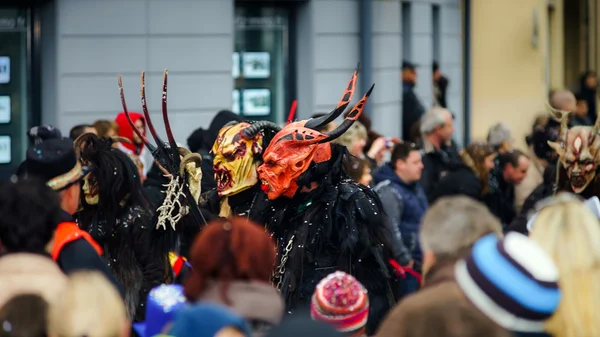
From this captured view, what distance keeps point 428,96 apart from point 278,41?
376 cm

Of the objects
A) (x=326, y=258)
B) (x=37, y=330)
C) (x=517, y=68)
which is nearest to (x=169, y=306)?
(x=37, y=330)

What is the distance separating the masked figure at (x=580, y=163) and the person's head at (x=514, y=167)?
4.20 meters

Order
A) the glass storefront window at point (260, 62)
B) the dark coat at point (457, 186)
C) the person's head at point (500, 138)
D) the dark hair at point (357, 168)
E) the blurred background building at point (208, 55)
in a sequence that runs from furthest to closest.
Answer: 1. the glass storefront window at point (260, 62)
2. the person's head at point (500, 138)
3. the blurred background building at point (208, 55)
4. the dark coat at point (457, 186)
5. the dark hair at point (357, 168)

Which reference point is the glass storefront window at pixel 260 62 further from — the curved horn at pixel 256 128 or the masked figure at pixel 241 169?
the masked figure at pixel 241 169

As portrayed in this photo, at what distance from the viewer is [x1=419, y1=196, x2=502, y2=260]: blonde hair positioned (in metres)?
4.58

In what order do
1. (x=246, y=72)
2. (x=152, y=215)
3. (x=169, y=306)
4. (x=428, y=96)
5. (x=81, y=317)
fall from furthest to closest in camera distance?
(x=428, y=96) < (x=246, y=72) < (x=152, y=215) < (x=169, y=306) < (x=81, y=317)

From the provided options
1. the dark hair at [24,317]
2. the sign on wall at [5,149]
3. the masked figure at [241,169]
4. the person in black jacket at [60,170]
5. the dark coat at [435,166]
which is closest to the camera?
the dark hair at [24,317]

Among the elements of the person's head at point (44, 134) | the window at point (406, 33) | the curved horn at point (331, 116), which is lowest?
the person's head at point (44, 134)

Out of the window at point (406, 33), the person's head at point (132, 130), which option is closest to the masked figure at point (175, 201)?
the person's head at point (132, 130)

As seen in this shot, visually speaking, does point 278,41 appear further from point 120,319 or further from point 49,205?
point 120,319

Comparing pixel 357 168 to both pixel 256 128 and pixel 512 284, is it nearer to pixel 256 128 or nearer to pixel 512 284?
pixel 256 128

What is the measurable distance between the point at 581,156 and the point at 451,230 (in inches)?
124

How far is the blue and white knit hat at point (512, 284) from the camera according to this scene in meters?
4.15

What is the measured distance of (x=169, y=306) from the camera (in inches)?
200
